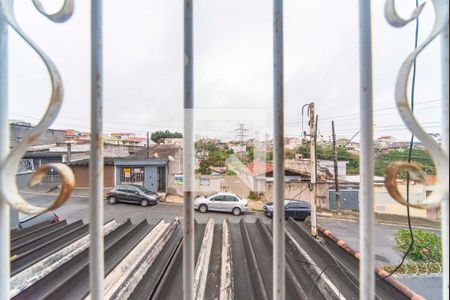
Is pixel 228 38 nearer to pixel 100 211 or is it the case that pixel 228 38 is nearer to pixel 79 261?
pixel 100 211

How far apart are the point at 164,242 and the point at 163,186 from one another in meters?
8.49

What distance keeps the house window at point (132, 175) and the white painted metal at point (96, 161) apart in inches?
406

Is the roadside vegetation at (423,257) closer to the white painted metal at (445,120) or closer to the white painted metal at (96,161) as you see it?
the white painted metal at (445,120)

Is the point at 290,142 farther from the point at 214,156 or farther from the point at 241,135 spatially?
the point at 241,135

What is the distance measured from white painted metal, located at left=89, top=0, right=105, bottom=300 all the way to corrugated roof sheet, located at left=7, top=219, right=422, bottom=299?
68cm

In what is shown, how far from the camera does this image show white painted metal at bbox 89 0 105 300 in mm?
353

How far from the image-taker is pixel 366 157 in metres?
0.35

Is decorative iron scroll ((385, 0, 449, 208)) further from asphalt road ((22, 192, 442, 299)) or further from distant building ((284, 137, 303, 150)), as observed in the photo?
asphalt road ((22, 192, 442, 299))

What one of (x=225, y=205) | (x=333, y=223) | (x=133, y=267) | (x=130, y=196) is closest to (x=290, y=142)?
(x=133, y=267)

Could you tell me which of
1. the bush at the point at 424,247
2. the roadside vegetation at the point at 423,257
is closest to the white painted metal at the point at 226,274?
the roadside vegetation at the point at 423,257

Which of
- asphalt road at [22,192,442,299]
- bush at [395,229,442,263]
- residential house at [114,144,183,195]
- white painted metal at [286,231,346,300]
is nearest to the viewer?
white painted metal at [286,231,346,300]

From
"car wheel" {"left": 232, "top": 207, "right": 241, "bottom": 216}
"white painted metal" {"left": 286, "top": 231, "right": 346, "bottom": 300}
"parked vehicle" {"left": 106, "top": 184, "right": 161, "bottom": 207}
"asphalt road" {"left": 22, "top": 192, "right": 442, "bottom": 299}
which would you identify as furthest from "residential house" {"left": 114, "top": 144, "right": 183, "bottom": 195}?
"white painted metal" {"left": 286, "top": 231, "right": 346, "bottom": 300}

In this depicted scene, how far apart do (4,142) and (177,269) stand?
1.03m

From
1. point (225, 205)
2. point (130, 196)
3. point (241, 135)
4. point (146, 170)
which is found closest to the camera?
point (241, 135)
